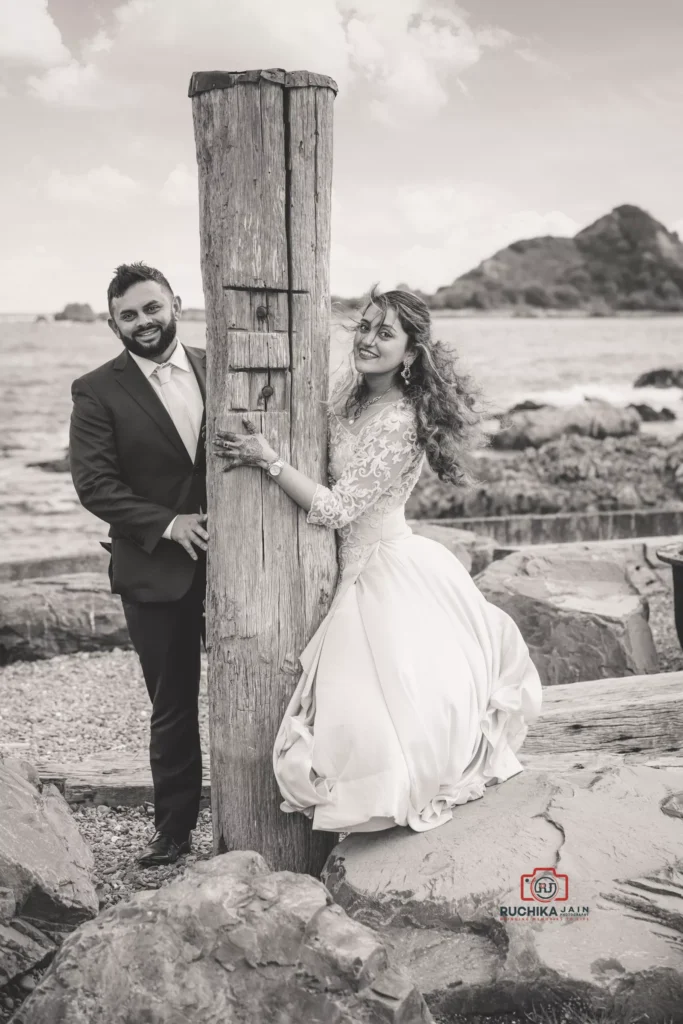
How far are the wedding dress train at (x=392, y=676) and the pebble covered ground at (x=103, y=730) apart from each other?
60 centimetres

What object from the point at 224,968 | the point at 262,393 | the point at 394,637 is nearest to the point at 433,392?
the point at 262,393

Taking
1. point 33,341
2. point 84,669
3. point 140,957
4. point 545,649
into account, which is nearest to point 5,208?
point 33,341

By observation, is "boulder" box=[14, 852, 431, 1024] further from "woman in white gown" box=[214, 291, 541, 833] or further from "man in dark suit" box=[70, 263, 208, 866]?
"man in dark suit" box=[70, 263, 208, 866]

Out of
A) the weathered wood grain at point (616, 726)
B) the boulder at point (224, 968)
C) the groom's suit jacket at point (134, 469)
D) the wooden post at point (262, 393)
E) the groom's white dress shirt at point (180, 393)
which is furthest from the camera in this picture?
the weathered wood grain at point (616, 726)

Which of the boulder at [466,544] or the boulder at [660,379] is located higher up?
the boulder at [660,379]

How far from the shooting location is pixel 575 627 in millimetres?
5590

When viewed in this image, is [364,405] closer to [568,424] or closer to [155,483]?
[155,483]

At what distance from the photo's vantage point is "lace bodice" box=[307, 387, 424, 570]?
301 cm

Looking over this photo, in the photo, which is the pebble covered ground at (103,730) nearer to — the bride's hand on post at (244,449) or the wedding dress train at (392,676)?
the wedding dress train at (392,676)

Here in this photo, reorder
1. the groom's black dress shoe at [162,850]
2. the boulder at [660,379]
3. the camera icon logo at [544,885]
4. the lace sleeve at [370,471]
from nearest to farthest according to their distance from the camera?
the camera icon logo at [544,885], the lace sleeve at [370,471], the groom's black dress shoe at [162,850], the boulder at [660,379]

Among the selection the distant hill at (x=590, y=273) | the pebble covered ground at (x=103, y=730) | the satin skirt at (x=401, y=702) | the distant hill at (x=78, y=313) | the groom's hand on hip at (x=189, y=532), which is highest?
the distant hill at (x=590, y=273)

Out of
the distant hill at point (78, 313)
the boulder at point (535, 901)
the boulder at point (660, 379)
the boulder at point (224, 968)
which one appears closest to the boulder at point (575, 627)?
the boulder at point (535, 901)

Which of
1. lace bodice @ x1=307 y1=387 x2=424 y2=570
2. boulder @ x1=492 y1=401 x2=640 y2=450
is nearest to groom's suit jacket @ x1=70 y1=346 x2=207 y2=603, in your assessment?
lace bodice @ x1=307 y1=387 x2=424 y2=570

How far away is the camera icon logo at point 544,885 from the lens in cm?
272
